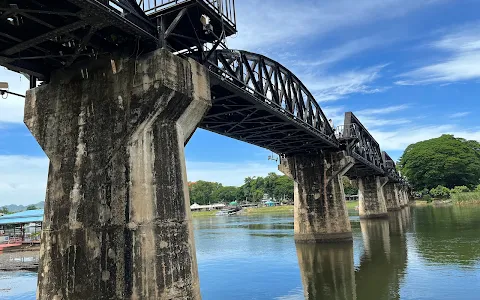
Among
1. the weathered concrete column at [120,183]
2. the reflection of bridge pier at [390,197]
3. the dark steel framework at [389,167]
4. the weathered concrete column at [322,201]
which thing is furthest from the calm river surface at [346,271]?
the reflection of bridge pier at [390,197]

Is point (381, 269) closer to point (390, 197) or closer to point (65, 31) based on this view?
point (65, 31)

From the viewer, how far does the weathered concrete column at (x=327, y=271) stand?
1767 centimetres

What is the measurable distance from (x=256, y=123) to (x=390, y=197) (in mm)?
73069

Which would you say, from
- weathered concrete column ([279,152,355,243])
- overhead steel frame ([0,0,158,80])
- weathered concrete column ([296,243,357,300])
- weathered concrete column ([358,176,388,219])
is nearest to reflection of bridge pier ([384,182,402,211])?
weathered concrete column ([358,176,388,219])

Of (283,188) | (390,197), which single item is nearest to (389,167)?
(390,197)

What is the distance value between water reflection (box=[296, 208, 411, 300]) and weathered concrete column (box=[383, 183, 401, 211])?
187 feet

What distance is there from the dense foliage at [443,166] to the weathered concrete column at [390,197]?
20.1m

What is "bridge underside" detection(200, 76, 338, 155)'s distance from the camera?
59.2ft

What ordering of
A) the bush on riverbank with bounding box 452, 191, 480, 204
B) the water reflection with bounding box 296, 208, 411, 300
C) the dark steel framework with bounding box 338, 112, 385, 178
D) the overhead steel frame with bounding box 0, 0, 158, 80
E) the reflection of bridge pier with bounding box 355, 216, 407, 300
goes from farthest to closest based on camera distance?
the bush on riverbank with bounding box 452, 191, 480, 204 < the dark steel framework with bounding box 338, 112, 385, 178 < the water reflection with bounding box 296, 208, 411, 300 < the reflection of bridge pier with bounding box 355, 216, 407, 300 < the overhead steel frame with bounding box 0, 0, 158, 80

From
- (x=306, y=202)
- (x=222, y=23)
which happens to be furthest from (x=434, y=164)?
(x=222, y=23)

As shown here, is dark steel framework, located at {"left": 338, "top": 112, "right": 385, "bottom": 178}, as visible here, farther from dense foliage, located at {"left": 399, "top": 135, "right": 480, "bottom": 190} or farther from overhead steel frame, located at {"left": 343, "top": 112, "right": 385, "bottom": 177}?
dense foliage, located at {"left": 399, "top": 135, "right": 480, "bottom": 190}

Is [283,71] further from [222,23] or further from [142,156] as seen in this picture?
[142,156]

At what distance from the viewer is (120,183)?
9.65 m

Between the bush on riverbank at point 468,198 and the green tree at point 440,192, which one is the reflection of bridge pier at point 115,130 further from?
the green tree at point 440,192
